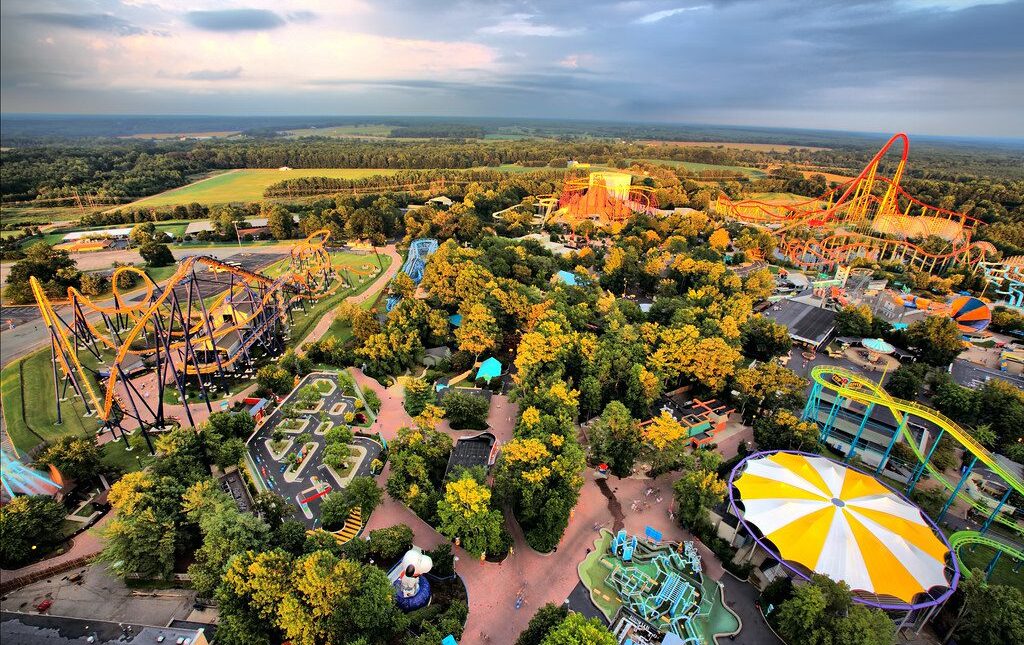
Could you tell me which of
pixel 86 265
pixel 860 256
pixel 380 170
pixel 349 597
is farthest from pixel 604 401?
pixel 380 170

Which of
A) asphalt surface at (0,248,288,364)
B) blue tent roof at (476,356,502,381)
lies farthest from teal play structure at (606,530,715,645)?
asphalt surface at (0,248,288,364)

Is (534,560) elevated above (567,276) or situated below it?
below

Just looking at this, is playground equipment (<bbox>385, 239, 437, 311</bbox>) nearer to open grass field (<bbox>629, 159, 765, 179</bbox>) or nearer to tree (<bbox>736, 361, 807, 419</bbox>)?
tree (<bbox>736, 361, 807, 419</bbox>)

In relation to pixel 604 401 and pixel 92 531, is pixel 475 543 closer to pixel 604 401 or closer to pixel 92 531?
pixel 604 401

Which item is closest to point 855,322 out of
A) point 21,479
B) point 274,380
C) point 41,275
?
point 274,380

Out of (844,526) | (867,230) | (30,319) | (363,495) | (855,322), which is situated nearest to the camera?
(844,526)

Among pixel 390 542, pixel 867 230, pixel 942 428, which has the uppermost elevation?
pixel 867 230

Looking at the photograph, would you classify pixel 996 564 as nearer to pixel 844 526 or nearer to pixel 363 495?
pixel 844 526
